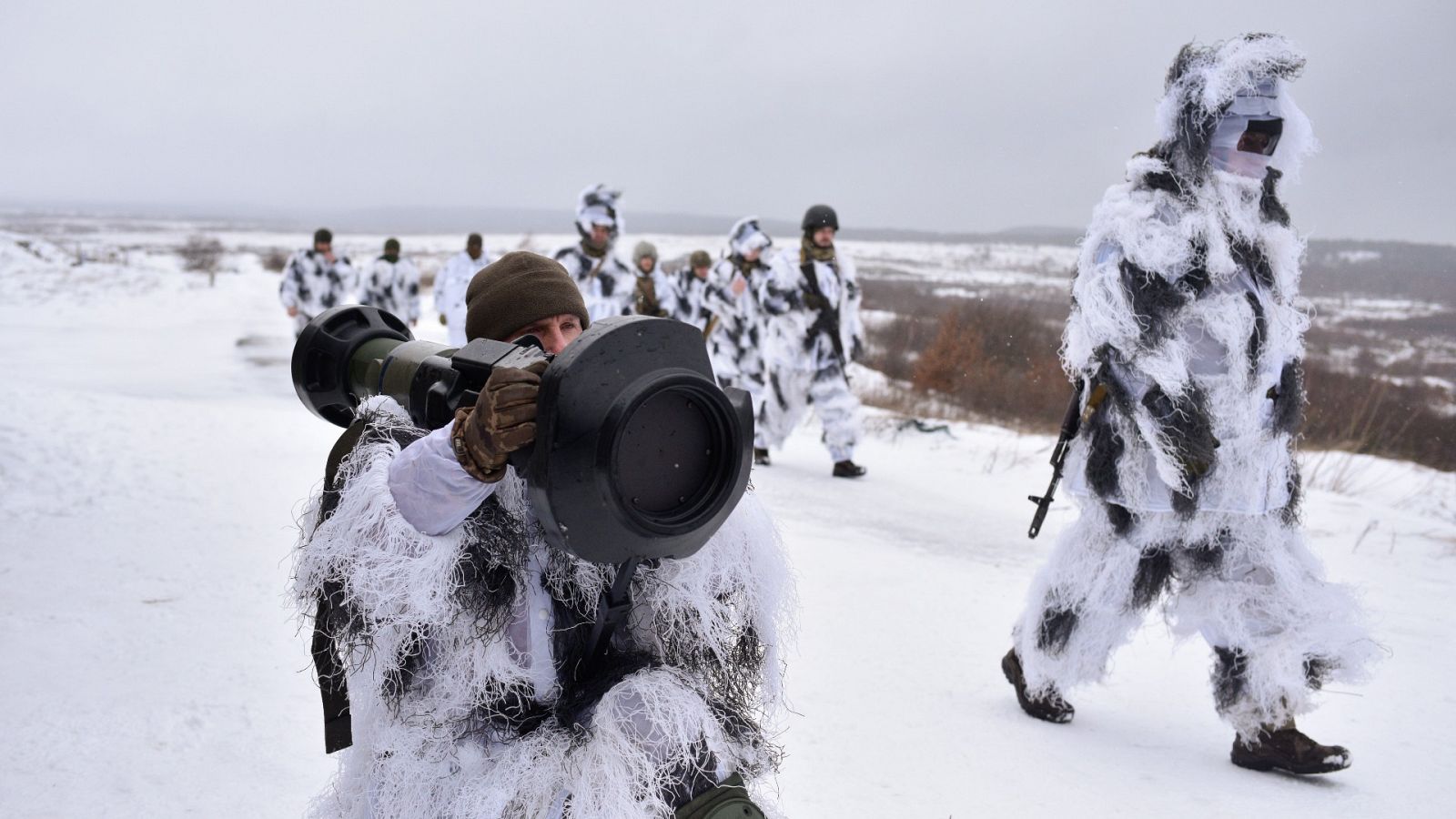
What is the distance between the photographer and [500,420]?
1.25 meters

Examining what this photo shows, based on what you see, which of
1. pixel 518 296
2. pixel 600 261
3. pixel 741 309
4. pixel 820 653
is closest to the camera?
pixel 518 296

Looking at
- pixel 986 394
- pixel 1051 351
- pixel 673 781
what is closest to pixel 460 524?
pixel 673 781

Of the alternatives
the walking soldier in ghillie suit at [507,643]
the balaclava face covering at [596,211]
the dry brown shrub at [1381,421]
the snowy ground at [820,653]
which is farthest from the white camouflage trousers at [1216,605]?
the dry brown shrub at [1381,421]

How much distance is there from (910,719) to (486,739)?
1872 mm

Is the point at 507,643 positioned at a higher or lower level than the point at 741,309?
higher

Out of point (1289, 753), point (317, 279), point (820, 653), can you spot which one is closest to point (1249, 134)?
point (1289, 753)

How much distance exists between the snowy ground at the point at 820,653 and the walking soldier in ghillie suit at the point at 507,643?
0.23 metres

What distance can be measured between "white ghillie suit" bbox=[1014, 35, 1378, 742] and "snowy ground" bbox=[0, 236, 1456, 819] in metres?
0.38

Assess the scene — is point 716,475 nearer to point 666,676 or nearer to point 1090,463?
point 666,676

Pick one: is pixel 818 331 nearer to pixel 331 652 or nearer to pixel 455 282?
pixel 455 282

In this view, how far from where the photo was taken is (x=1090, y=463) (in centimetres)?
297

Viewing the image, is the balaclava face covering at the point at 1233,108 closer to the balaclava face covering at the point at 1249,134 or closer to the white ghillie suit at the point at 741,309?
the balaclava face covering at the point at 1249,134

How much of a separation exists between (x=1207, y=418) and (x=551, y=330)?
78.5 inches

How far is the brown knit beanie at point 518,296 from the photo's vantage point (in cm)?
173
